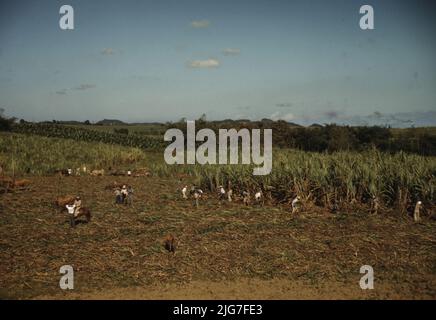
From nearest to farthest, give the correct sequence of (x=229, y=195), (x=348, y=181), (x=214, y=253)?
1. (x=214, y=253)
2. (x=348, y=181)
3. (x=229, y=195)

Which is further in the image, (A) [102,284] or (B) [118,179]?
(B) [118,179]

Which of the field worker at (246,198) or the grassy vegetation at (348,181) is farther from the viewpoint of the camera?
the field worker at (246,198)

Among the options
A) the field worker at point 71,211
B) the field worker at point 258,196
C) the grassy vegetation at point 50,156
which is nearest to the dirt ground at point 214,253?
the field worker at point 71,211

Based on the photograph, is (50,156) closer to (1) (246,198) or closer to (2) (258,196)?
(1) (246,198)

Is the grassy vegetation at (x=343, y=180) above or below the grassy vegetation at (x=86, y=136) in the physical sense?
below

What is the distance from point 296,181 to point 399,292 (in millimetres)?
5677

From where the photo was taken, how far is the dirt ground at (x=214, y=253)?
589cm

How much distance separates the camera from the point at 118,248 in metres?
7.47

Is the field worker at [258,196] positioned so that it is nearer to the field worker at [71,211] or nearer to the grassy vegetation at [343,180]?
the grassy vegetation at [343,180]

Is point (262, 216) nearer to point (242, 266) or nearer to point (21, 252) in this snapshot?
point (242, 266)

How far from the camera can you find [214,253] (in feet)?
24.1

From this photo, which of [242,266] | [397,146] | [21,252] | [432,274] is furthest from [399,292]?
[397,146]

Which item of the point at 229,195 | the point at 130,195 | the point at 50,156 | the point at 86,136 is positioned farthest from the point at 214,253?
the point at 86,136

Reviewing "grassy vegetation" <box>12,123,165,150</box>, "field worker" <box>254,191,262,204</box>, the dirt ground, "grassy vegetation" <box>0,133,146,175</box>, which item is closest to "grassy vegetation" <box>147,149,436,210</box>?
"field worker" <box>254,191,262,204</box>
